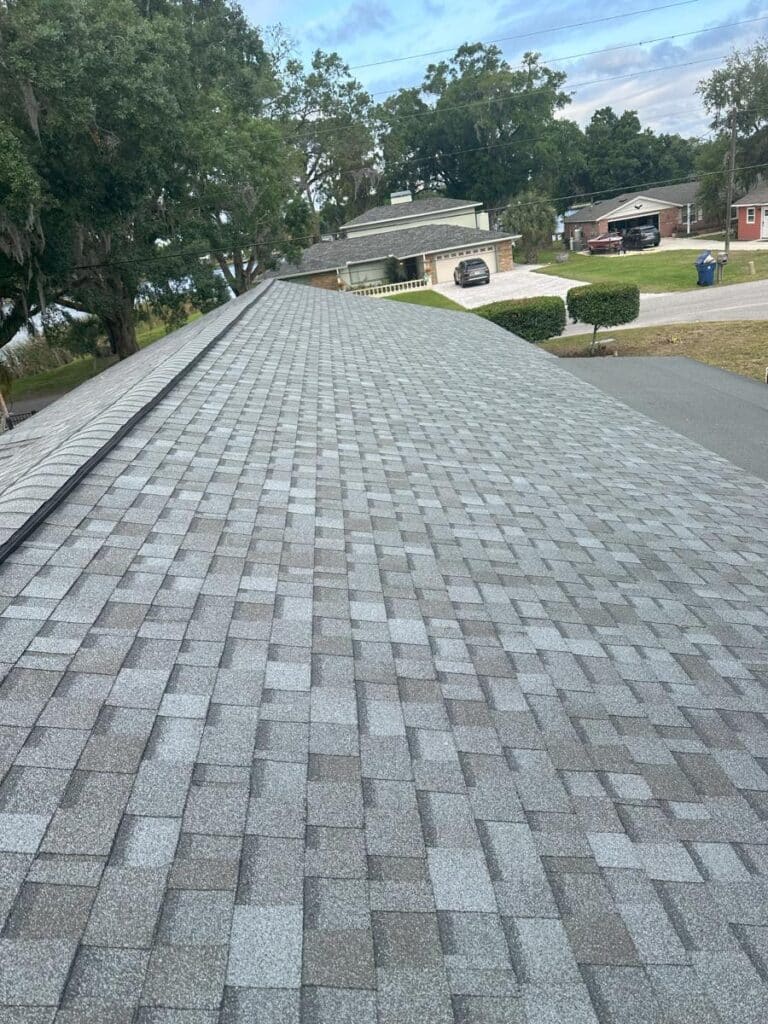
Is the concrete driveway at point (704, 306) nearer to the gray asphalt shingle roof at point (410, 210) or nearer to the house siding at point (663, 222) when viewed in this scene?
the gray asphalt shingle roof at point (410, 210)

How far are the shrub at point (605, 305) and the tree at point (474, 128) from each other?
165 feet

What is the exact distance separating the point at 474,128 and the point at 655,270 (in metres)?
36.5

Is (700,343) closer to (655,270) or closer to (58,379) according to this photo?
(655,270)

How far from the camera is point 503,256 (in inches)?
2106

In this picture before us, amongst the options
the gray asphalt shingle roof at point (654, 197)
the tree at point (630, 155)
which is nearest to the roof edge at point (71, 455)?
the gray asphalt shingle roof at point (654, 197)

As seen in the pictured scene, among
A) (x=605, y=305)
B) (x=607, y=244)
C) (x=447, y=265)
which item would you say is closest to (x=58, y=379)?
(x=605, y=305)

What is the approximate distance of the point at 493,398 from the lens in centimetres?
1055

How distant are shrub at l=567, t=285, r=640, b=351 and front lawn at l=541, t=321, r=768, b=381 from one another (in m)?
0.76

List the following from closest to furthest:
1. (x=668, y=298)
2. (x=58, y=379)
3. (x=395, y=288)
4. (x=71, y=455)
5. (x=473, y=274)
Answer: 1. (x=71, y=455)
2. (x=58, y=379)
3. (x=668, y=298)
4. (x=473, y=274)
5. (x=395, y=288)

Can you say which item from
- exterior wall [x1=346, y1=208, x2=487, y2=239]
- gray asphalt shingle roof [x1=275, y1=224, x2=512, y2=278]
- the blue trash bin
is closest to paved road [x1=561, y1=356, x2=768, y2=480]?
the blue trash bin

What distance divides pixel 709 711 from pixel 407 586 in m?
1.78

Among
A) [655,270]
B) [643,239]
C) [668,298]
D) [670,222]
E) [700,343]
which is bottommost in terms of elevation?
[700,343]

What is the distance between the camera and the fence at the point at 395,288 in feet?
163

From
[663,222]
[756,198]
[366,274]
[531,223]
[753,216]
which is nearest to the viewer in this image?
[366,274]
